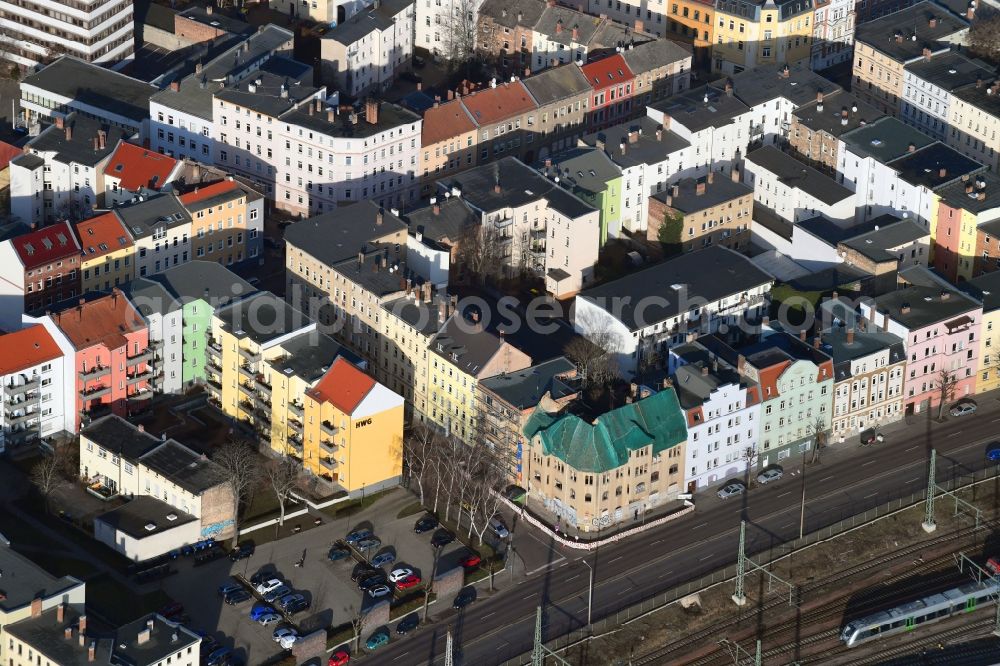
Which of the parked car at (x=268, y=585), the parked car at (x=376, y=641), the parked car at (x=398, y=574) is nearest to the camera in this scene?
the parked car at (x=376, y=641)

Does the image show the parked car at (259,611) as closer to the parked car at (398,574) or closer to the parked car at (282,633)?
the parked car at (282,633)

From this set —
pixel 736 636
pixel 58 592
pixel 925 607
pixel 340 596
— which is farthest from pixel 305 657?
pixel 925 607

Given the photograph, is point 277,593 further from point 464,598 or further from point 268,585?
point 464,598

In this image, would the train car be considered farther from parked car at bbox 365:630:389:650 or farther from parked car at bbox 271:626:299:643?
parked car at bbox 271:626:299:643

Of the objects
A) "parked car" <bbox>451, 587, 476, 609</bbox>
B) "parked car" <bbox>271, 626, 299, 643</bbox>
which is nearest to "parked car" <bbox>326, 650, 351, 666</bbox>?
"parked car" <bbox>271, 626, 299, 643</bbox>

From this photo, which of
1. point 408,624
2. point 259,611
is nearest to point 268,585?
point 259,611

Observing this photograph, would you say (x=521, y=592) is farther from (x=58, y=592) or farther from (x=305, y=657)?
(x=58, y=592)

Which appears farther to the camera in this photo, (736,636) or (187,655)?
(736,636)

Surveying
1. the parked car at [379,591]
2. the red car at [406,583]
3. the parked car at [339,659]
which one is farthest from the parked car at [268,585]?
the red car at [406,583]
